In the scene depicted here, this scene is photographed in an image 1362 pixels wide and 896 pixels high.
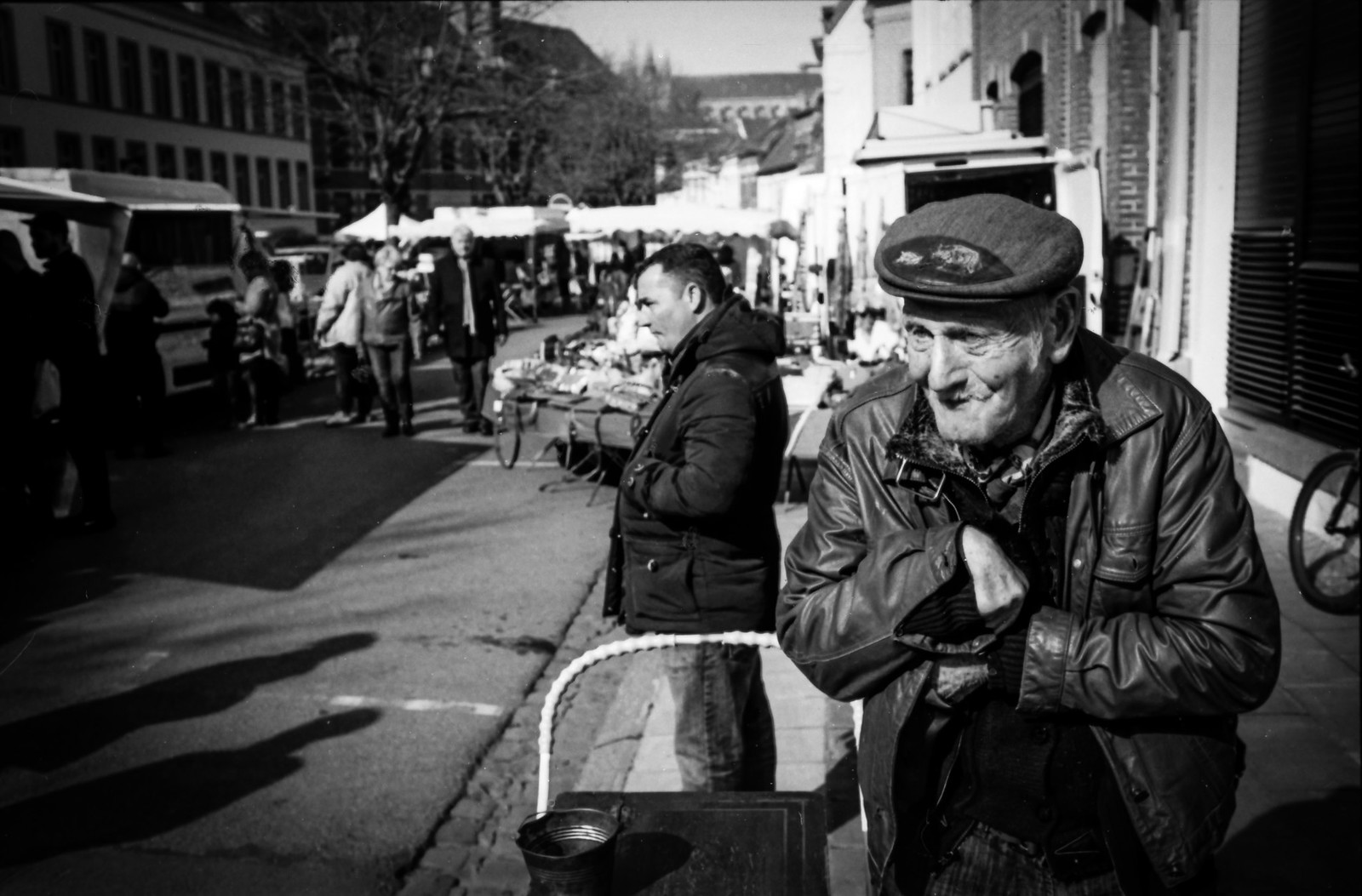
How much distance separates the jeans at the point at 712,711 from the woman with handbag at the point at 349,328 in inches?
379

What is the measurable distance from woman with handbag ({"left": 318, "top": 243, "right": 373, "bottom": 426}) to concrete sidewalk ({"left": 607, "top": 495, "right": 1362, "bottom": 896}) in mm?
7720

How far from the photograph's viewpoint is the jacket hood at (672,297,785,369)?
3.62 meters

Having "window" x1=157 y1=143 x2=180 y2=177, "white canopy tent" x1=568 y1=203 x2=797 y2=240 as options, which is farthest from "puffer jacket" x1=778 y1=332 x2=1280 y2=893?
"white canopy tent" x1=568 y1=203 x2=797 y2=240

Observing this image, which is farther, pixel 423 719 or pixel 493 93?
pixel 493 93

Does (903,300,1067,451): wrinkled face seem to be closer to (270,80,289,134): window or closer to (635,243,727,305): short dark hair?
(635,243,727,305): short dark hair

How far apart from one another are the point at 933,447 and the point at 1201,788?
1.94ft

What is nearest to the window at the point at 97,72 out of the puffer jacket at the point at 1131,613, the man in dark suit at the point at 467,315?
the puffer jacket at the point at 1131,613

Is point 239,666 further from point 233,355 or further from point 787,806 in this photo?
point 233,355

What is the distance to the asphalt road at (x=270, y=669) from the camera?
13.2ft

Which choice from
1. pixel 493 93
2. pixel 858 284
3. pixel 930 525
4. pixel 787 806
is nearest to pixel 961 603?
pixel 930 525

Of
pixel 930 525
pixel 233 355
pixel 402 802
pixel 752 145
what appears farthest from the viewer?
pixel 752 145

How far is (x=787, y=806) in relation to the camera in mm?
2258

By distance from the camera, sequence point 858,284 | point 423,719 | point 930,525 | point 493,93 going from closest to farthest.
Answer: point 930,525 < point 423,719 < point 858,284 < point 493,93

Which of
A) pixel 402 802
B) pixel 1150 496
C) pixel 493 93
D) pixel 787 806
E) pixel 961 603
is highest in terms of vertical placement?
pixel 493 93
